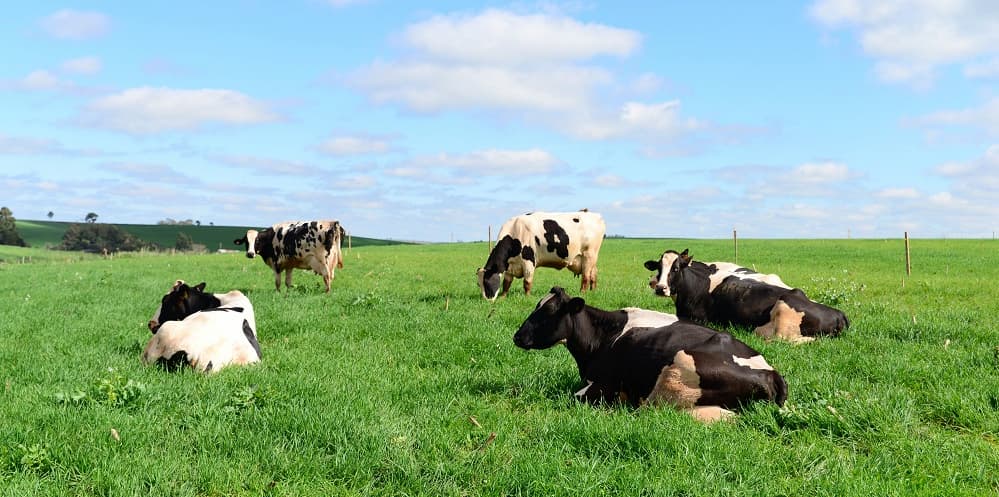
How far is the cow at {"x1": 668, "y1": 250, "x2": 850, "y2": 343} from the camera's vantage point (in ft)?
31.8

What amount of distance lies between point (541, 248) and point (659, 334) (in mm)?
11613

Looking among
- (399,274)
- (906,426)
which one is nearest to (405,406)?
(906,426)

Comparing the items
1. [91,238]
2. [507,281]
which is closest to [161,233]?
[91,238]

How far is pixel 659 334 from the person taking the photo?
6.30 meters

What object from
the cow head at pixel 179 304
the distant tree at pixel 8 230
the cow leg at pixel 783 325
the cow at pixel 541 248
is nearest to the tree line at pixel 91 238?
the distant tree at pixel 8 230

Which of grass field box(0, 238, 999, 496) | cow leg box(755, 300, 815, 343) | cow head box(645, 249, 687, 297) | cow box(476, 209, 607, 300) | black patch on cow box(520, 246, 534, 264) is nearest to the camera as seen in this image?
grass field box(0, 238, 999, 496)

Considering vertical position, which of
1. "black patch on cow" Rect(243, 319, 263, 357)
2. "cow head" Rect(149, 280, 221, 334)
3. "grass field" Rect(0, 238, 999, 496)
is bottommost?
"grass field" Rect(0, 238, 999, 496)

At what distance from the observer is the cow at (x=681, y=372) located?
595 centimetres

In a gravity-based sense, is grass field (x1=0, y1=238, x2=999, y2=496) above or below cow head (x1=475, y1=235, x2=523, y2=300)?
below

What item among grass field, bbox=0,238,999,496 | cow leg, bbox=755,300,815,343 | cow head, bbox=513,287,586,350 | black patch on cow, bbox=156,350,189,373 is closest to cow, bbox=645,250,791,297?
cow leg, bbox=755,300,815,343

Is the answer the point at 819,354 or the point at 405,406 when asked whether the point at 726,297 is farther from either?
the point at 405,406

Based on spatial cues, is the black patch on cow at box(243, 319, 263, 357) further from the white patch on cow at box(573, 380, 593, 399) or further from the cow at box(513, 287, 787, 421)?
the cow at box(513, 287, 787, 421)

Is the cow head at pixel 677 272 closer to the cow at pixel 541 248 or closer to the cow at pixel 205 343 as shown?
the cow at pixel 541 248

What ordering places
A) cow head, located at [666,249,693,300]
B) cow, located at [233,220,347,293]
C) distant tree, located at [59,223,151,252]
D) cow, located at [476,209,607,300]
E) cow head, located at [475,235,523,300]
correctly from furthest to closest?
distant tree, located at [59,223,151,252] → cow, located at [233,220,347,293] → cow, located at [476,209,607,300] → cow head, located at [475,235,523,300] → cow head, located at [666,249,693,300]
